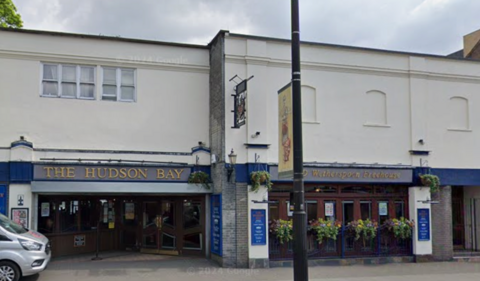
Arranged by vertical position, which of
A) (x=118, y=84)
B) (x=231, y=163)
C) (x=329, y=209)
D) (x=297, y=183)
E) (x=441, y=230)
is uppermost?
(x=118, y=84)

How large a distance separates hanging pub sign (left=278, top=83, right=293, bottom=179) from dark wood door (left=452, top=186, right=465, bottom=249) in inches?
454

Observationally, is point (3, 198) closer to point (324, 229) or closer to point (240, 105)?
point (240, 105)

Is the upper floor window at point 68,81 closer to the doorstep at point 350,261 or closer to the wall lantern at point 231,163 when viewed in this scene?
the wall lantern at point 231,163

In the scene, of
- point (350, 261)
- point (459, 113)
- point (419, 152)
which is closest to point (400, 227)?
point (350, 261)

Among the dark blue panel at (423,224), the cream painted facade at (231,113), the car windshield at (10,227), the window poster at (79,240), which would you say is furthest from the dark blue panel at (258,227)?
the car windshield at (10,227)

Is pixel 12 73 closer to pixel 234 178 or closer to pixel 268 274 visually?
pixel 234 178

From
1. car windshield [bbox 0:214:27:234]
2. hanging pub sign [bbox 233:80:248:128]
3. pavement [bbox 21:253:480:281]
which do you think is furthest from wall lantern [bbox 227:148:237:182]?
car windshield [bbox 0:214:27:234]

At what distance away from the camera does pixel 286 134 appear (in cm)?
1005

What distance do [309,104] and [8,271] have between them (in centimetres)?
954

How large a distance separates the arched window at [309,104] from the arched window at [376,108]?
→ 183cm

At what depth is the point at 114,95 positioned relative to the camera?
50.8 ft

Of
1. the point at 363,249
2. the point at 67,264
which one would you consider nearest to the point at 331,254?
the point at 363,249

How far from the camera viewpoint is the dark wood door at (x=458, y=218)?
1897 centimetres

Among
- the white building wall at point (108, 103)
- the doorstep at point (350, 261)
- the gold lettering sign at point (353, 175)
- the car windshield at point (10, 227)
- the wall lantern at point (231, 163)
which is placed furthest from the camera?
the gold lettering sign at point (353, 175)
